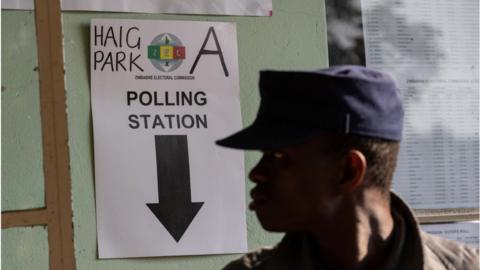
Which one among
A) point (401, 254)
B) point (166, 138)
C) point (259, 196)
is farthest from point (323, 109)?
point (166, 138)

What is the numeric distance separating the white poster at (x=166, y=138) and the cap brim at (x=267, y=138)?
112 centimetres

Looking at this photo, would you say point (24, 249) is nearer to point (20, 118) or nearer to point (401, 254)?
point (20, 118)

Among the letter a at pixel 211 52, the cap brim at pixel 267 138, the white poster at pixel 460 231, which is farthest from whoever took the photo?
the white poster at pixel 460 231

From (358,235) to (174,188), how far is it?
1.19 m

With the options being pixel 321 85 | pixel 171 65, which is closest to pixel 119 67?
pixel 171 65

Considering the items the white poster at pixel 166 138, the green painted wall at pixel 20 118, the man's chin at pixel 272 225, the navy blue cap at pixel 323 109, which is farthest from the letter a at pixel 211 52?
the man's chin at pixel 272 225

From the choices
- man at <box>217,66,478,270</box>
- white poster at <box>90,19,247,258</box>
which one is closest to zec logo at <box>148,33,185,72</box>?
white poster at <box>90,19,247,258</box>

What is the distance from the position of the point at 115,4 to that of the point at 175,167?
24.1 inches

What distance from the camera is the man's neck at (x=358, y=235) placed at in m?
2.04

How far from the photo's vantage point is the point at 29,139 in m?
3.01

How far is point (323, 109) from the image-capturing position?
200cm

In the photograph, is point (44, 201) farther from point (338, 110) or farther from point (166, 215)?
point (338, 110)

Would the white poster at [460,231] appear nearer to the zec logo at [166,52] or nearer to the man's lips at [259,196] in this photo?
the zec logo at [166,52]

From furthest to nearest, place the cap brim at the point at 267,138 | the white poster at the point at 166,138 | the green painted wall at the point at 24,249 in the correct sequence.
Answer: the white poster at the point at 166,138 < the green painted wall at the point at 24,249 < the cap brim at the point at 267,138
